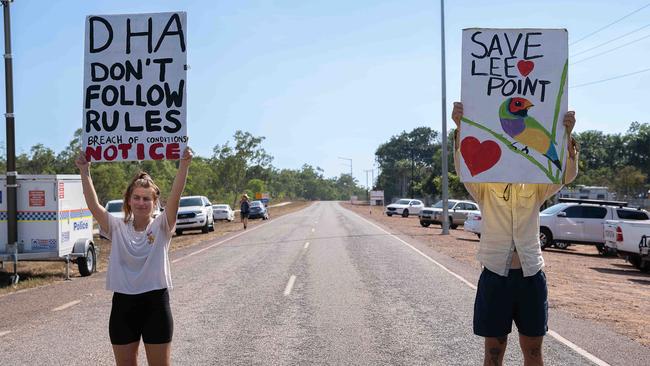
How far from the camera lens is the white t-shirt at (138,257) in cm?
402

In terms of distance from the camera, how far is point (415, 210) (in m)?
57.7

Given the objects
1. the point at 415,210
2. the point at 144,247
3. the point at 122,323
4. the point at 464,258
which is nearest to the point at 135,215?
the point at 144,247

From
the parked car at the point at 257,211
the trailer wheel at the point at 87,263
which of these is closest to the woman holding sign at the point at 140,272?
the trailer wheel at the point at 87,263

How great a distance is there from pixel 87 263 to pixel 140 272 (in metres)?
11.5

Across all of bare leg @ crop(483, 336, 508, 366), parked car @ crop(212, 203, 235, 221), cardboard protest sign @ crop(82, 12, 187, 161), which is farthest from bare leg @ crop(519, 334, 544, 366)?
parked car @ crop(212, 203, 235, 221)

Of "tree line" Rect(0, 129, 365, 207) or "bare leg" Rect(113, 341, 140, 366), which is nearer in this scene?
"bare leg" Rect(113, 341, 140, 366)

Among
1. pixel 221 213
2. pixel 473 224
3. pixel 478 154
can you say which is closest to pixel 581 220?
pixel 473 224

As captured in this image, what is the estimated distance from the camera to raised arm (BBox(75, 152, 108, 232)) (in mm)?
4227

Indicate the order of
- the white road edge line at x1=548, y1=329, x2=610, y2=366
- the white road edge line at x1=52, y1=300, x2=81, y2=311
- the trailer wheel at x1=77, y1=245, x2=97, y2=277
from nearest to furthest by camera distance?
the white road edge line at x1=548, y1=329, x2=610, y2=366, the white road edge line at x1=52, y1=300, x2=81, y2=311, the trailer wheel at x1=77, y1=245, x2=97, y2=277

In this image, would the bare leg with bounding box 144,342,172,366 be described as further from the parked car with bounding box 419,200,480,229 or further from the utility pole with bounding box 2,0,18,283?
the parked car with bounding box 419,200,480,229

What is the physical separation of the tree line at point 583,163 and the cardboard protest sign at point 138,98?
1991cm

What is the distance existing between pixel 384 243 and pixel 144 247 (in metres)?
18.5

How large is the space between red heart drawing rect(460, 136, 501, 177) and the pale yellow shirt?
8 cm

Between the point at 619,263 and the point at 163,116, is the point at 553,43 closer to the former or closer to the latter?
the point at 163,116
